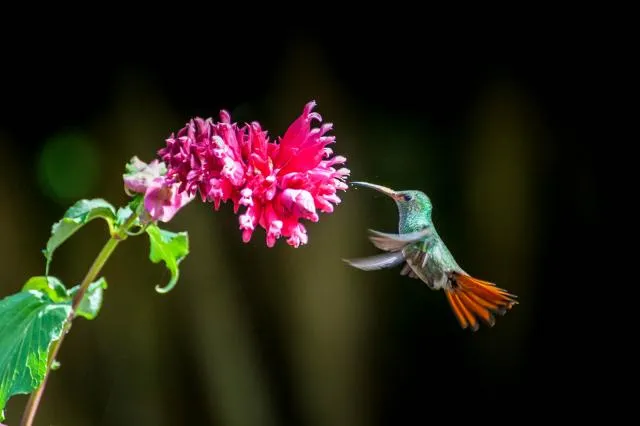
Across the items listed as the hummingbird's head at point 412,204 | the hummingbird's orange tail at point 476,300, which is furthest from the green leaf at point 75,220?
the hummingbird's orange tail at point 476,300

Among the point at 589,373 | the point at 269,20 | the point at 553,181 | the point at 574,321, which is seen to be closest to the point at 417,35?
the point at 269,20

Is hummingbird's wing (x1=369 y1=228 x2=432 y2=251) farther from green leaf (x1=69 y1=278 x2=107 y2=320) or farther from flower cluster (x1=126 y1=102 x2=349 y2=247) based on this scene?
green leaf (x1=69 y1=278 x2=107 y2=320)

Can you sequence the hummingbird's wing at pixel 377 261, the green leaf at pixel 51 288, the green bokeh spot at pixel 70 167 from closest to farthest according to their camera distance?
the hummingbird's wing at pixel 377 261, the green leaf at pixel 51 288, the green bokeh spot at pixel 70 167

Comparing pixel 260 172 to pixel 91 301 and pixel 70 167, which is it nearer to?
pixel 91 301

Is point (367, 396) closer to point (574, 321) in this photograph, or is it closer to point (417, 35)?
point (574, 321)

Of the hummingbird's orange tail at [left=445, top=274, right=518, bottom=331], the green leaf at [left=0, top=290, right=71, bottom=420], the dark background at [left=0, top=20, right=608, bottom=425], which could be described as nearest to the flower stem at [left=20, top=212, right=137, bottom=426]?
the green leaf at [left=0, top=290, right=71, bottom=420]

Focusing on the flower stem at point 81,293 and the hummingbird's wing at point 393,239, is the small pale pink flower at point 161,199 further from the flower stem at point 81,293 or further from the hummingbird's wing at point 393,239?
the hummingbird's wing at point 393,239

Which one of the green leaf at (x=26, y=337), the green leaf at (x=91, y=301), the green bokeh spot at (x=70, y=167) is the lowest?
the green leaf at (x=26, y=337)

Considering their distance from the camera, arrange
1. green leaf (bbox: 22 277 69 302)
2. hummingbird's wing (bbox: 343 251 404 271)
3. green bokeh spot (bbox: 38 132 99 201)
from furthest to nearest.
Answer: green bokeh spot (bbox: 38 132 99 201)
green leaf (bbox: 22 277 69 302)
hummingbird's wing (bbox: 343 251 404 271)

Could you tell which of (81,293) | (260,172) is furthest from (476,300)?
(81,293)
